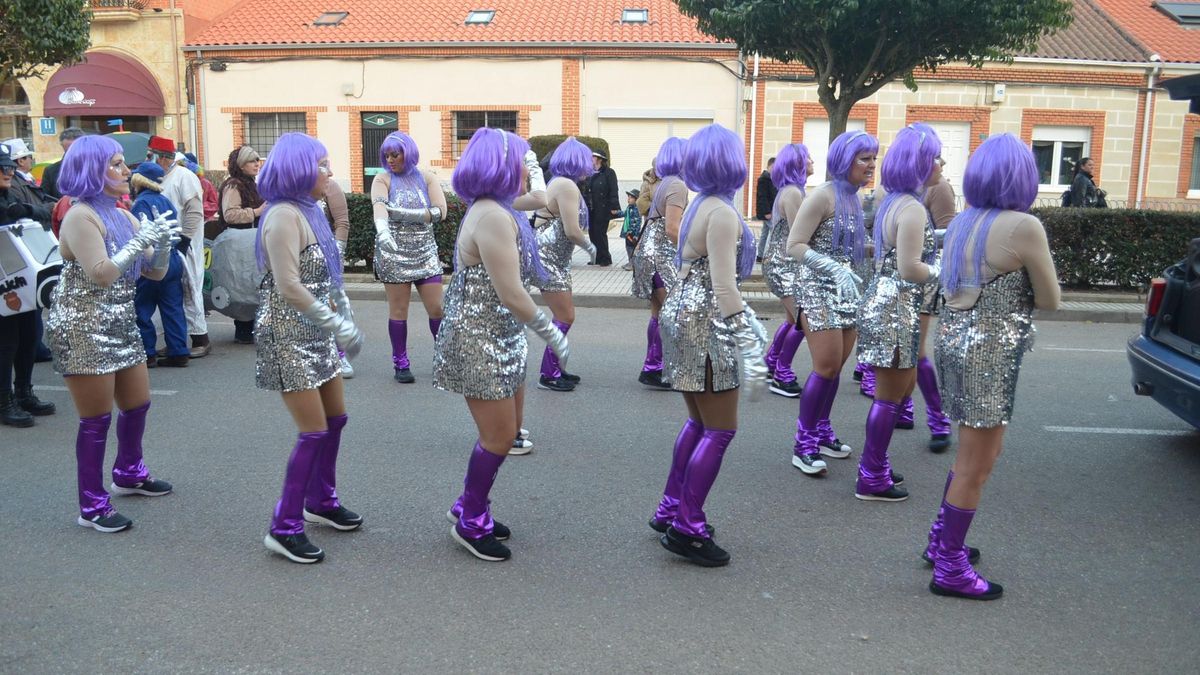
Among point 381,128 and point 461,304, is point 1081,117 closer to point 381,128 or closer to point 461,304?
point 381,128

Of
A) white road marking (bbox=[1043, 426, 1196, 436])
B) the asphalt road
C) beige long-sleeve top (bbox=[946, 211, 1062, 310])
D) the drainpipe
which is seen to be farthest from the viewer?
the drainpipe

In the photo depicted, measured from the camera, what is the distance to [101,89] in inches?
928

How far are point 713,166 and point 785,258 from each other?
2.85 meters

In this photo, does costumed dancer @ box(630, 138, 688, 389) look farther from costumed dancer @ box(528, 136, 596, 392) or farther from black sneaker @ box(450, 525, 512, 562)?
black sneaker @ box(450, 525, 512, 562)

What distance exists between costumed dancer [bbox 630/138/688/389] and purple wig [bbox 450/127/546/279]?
8.56ft

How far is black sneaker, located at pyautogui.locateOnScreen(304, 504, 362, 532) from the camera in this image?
450 centimetres

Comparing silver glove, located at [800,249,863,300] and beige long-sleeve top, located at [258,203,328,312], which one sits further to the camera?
silver glove, located at [800,249,863,300]

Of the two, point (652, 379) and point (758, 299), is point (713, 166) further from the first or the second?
point (758, 299)

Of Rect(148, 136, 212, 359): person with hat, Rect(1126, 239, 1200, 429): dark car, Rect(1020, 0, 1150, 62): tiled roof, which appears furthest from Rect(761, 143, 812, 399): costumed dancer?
Rect(1020, 0, 1150, 62): tiled roof

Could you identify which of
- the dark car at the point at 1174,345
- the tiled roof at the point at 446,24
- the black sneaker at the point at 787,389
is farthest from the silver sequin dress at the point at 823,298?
the tiled roof at the point at 446,24

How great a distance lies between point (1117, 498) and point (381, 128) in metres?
21.6

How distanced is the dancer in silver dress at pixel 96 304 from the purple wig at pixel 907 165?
3.45 m

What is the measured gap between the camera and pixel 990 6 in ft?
40.3

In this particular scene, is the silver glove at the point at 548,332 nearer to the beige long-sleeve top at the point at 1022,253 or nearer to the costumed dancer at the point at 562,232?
the beige long-sleeve top at the point at 1022,253
